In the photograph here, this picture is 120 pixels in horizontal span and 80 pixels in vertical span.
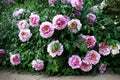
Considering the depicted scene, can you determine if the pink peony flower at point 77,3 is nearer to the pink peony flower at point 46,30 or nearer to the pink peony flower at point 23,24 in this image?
the pink peony flower at point 46,30

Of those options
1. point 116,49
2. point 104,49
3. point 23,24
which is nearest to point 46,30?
point 23,24

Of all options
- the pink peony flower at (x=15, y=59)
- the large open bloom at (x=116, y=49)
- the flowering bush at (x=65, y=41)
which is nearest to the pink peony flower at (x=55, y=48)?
the flowering bush at (x=65, y=41)

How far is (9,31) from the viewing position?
213 inches

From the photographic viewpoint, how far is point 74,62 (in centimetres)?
469

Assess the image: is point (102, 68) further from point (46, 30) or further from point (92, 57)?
point (46, 30)

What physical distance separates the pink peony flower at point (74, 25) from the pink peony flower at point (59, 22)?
88 mm

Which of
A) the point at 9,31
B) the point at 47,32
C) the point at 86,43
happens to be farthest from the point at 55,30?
the point at 9,31

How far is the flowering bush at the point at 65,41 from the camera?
15.5 feet

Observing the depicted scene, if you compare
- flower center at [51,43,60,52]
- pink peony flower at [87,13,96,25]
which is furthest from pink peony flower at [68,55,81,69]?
pink peony flower at [87,13,96,25]

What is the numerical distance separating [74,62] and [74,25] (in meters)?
0.51

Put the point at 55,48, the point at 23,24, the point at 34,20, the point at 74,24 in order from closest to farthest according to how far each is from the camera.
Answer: the point at 55,48 < the point at 74,24 < the point at 34,20 < the point at 23,24

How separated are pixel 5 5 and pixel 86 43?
2.28 meters

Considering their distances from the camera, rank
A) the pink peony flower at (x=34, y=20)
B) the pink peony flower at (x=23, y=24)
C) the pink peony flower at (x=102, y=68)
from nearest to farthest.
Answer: the pink peony flower at (x=102, y=68) < the pink peony flower at (x=34, y=20) < the pink peony flower at (x=23, y=24)

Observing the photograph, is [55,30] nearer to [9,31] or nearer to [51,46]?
[51,46]
